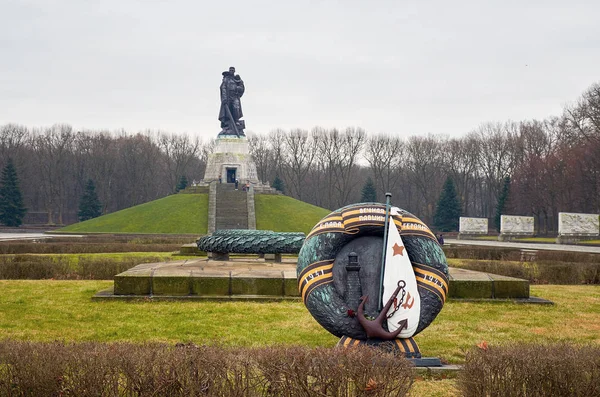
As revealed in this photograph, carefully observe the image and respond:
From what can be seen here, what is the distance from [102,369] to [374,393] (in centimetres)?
206

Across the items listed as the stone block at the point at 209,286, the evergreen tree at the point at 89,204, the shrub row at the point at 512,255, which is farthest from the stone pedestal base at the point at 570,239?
the evergreen tree at the point at 89,204

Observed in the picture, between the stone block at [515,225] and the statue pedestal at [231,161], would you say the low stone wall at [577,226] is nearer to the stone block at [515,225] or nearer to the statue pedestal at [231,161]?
the stone block at [515,225]

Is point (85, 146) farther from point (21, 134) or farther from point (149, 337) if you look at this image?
point (149, 337)

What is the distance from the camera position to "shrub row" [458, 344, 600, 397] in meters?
4.70

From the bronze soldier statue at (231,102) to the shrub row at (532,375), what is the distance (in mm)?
48222

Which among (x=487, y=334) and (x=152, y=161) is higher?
(x=152, y=161)

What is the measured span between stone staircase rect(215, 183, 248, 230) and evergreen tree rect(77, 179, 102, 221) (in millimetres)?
21356

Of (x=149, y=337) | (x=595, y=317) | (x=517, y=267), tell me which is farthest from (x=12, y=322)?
(x=517, y=267)

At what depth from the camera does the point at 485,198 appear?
7975 cm

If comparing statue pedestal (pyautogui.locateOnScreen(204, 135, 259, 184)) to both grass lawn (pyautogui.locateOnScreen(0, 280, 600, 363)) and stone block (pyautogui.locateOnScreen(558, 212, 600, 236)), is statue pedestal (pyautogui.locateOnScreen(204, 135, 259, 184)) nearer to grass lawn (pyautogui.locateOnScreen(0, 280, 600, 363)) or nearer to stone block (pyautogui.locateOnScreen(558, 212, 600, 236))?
stone block (pyautogui.locateOnScreen(558, 212, 600, 236))

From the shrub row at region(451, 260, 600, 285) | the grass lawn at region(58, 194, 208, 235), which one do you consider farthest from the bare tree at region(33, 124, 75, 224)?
the shrub row at region(451, 260, 600, 285)

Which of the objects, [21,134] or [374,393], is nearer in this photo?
[374,393]

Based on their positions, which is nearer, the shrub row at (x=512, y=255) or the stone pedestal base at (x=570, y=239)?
the shrub row at (x=512, y=255)

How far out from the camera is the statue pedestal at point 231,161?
52.7 m
